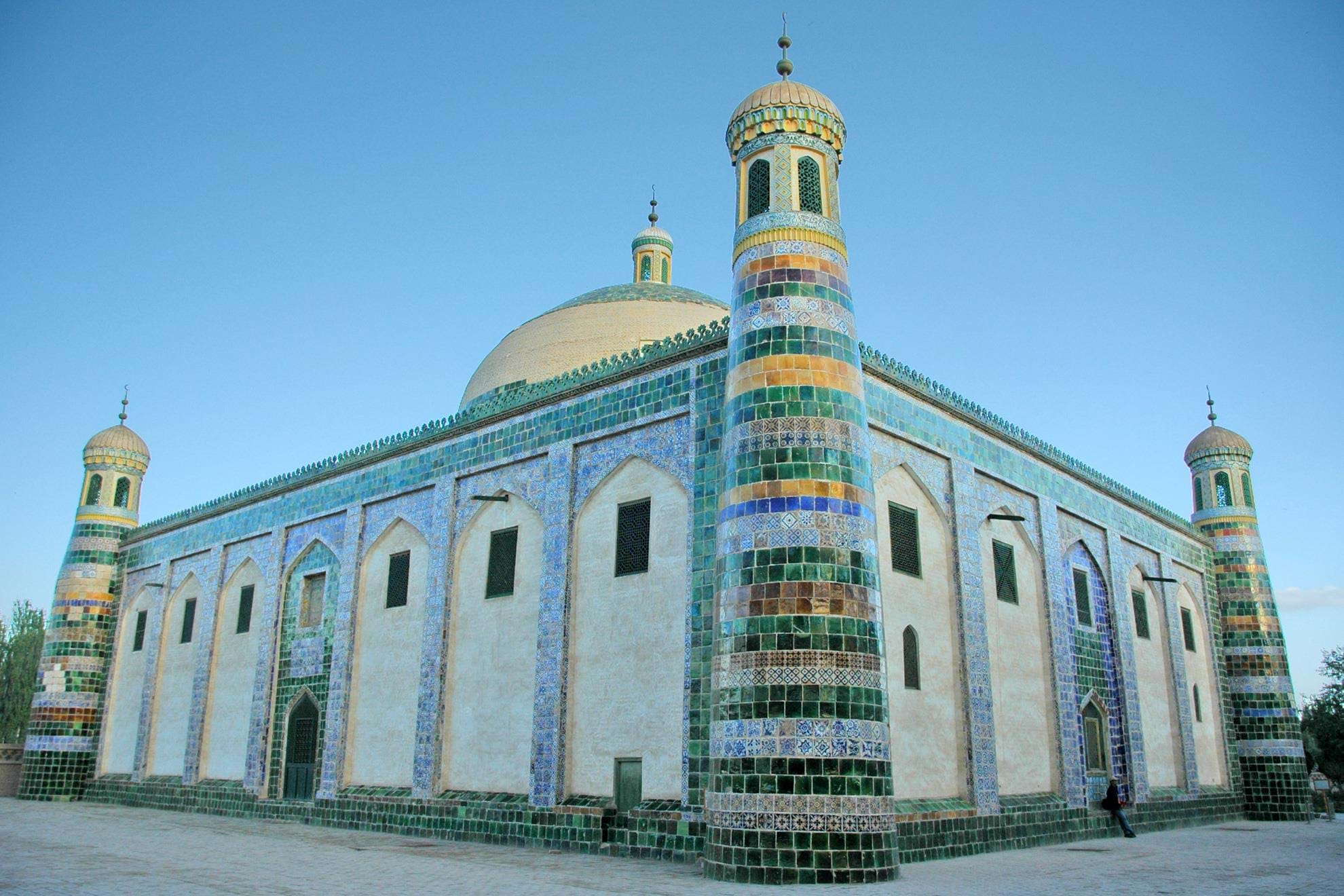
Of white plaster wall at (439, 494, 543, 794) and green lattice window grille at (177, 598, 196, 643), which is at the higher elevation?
green lattice window grille at (177, 598, 196, 643)

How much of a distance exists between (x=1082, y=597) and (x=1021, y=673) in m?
3.11

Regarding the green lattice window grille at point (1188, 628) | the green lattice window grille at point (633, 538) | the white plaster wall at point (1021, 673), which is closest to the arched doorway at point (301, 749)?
the green lattice window grille at point (633, 538)

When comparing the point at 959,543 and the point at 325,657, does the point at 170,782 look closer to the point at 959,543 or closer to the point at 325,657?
the point at 325,657

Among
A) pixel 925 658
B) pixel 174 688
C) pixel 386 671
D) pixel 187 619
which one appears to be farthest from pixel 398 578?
pixel 925 658

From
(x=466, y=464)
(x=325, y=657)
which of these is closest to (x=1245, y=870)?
(x=466, y=464)

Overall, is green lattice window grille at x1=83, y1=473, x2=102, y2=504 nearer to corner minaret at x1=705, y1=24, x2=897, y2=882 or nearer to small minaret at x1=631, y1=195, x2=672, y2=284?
small minaret at x1=631, y1=195, x2=672, y2=284

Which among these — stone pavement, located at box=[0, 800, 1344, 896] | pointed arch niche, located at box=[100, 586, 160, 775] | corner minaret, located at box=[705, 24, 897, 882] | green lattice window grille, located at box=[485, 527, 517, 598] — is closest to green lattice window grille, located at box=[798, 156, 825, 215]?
corner minaret, located at box=[705, 24, 897, 882]

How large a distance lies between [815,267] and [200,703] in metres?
16.1

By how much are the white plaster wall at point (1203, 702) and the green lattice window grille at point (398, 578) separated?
15645 millimetres

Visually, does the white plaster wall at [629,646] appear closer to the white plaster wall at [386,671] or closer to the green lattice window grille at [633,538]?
the green lattice window grille at [633,538]

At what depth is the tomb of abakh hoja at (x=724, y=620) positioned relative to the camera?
1131cm

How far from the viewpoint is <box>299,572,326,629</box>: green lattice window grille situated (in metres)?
19.6

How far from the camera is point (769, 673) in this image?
10891 mm

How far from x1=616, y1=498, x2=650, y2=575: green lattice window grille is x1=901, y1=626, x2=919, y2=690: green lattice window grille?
357 centimetres
